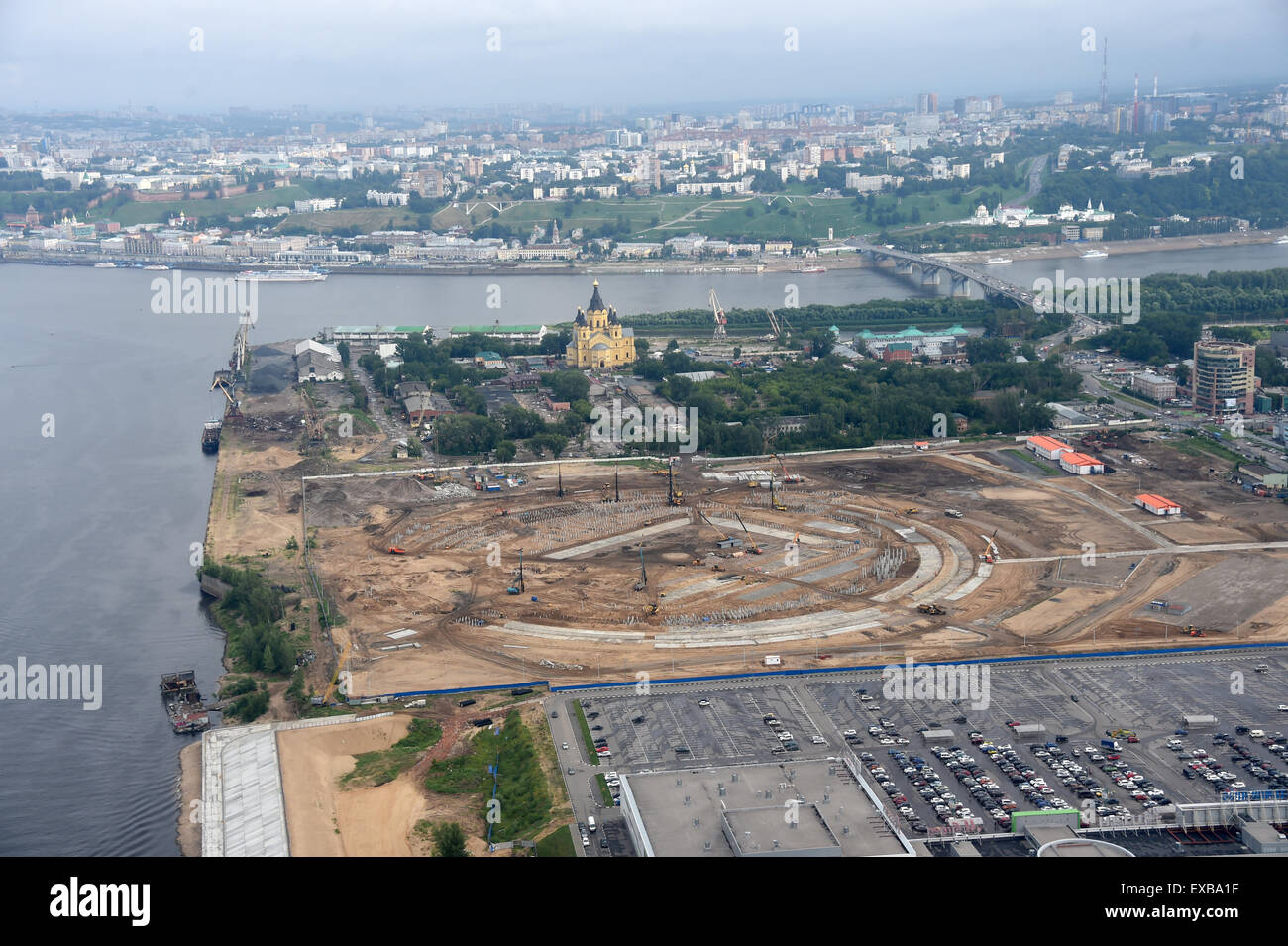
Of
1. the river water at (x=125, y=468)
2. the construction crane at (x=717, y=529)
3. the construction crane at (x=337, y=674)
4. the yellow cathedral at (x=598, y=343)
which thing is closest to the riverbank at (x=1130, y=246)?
the river water at (x=125, y=468)

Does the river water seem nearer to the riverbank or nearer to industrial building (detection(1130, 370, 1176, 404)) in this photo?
the riverbank

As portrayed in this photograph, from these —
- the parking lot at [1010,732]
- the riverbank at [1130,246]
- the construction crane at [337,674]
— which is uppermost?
the riverbank at [1130,246]

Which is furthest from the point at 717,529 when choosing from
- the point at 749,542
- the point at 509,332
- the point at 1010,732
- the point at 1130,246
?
the point at 1130,246

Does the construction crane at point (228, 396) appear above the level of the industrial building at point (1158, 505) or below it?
above

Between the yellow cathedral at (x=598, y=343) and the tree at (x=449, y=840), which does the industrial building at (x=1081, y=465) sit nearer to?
the yellow cathedral at (x=598, y=343)

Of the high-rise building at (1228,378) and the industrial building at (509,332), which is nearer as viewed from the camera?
the high-rise building at (1228,378)

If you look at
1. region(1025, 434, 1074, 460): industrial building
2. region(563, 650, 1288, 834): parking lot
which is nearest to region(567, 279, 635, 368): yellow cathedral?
region(1025, 434, 1074, 460): industrial building

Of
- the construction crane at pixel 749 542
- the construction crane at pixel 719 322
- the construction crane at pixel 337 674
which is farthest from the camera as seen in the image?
the construction crane at pixel 719 322
